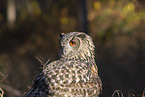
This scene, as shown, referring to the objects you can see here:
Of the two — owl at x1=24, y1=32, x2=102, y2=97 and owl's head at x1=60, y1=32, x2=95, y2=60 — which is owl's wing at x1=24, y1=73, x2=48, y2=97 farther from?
owl's head at x1=60, y1=32, x2=95, y2=60

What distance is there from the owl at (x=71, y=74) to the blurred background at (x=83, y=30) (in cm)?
702

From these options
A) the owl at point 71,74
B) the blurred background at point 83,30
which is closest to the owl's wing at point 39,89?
the owl at point 71,74

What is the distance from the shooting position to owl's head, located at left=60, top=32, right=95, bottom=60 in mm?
4168

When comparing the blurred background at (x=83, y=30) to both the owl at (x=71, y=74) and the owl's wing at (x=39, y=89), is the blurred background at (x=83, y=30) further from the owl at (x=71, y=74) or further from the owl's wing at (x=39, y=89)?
the owl's wing at (x=39, y=89)

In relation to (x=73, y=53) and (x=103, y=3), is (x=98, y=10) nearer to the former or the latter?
(x=103, y=3)

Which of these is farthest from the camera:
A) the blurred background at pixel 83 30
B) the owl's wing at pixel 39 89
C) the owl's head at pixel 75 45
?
the blurred background at pixel 83 30

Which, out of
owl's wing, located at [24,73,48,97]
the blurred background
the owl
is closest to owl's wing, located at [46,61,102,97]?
the owl

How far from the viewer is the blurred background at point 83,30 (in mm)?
12102

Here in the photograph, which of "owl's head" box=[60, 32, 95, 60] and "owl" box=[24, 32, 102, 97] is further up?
"owl's head" box=[60, 32, 95, 60]

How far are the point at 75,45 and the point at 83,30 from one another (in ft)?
27.6

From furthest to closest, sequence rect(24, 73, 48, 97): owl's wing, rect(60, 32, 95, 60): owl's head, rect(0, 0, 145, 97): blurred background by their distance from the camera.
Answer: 1. rect(0, 0, 145, 97): blurred background
2. rect(60, 32, 95, 60): owl's head
3. rect(24, 73, 48, 97): owl's wing

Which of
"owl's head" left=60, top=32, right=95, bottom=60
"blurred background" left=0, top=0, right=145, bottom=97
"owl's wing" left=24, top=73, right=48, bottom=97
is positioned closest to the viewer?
"owl's wing" left=24, top=73, right=48, bottom=97

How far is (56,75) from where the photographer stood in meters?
3.69

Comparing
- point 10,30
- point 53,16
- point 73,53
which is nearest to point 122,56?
point 53,16
